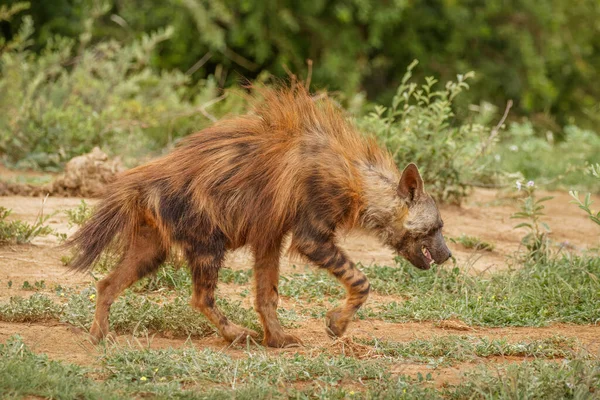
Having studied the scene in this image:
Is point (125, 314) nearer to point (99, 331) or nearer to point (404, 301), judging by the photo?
point (99, 331)

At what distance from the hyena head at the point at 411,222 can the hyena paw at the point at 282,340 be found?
34.4 inches

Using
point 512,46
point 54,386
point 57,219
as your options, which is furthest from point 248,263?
point 512,46

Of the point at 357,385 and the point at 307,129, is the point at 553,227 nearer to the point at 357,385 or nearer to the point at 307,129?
the point at 307,129

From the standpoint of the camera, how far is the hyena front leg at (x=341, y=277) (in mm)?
5633

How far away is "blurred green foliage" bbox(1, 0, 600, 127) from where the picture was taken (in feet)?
51.2

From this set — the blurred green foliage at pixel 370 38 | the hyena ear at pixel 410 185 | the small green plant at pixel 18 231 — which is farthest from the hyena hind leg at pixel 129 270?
the blurred green foliage at pixel 370 38

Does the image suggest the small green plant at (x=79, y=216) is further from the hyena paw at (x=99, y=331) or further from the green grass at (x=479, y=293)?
the hyena paw at (x=99, y=331)

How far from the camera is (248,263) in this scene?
754cm

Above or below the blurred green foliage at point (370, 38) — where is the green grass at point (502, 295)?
below

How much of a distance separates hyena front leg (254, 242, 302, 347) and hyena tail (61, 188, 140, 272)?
2.58 ft

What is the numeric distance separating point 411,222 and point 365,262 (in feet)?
5.52

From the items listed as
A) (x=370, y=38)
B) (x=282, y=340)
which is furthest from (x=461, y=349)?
(x=370, y=38)

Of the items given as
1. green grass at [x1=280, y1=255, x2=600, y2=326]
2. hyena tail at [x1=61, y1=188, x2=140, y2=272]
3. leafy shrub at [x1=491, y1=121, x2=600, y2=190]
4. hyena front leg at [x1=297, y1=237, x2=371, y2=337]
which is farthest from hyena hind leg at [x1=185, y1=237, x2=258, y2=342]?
leafy shrub at [x1=491, y1=121, x2=600, y2=190]

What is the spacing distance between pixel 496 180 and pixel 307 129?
4605 mm
